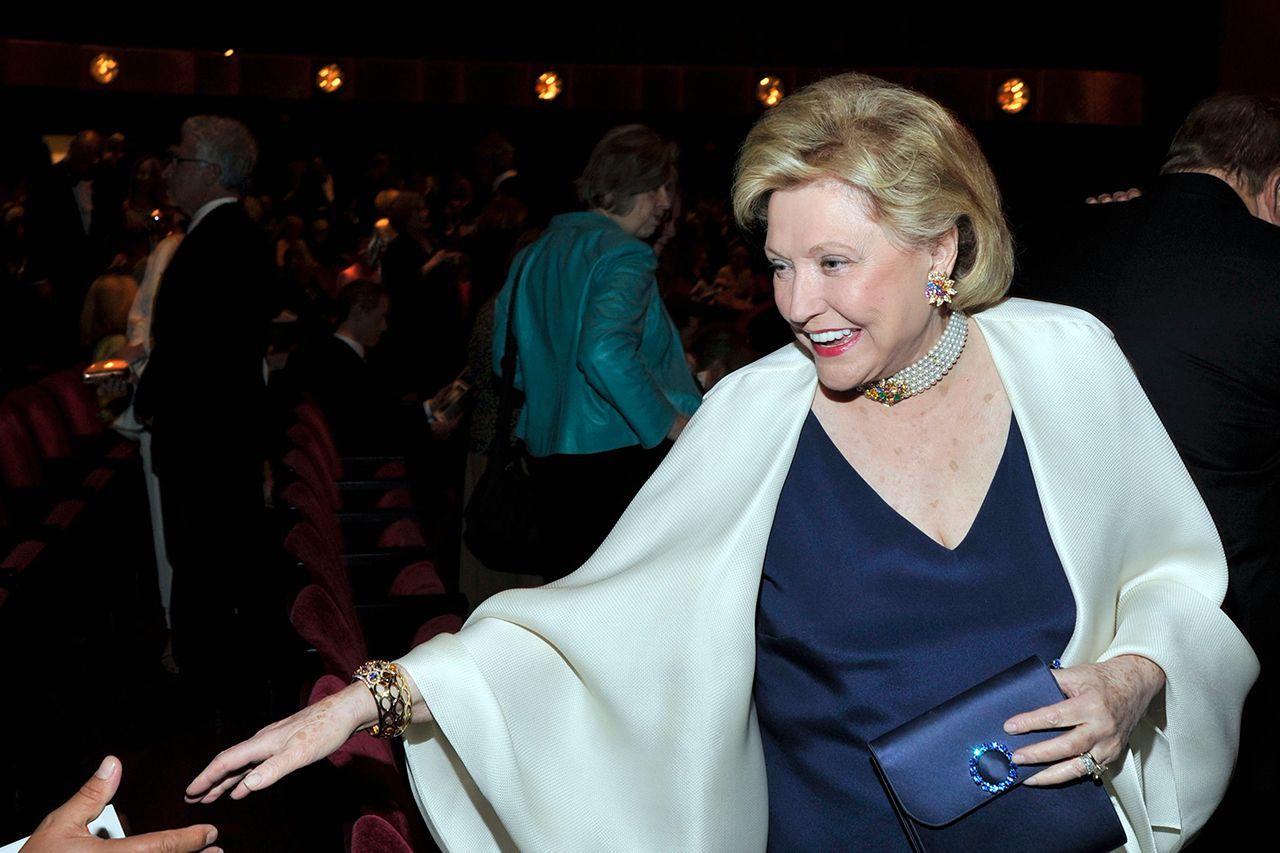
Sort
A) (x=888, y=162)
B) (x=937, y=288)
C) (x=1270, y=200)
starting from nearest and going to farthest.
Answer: (x=888, y=162) < (x=937, y=288) < (x=1270, y=200)

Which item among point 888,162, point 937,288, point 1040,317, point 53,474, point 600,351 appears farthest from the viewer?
point 53,474

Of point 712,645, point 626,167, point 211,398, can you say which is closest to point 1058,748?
point 712,645

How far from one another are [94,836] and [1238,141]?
107 inches

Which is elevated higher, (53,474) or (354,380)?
(354,380)

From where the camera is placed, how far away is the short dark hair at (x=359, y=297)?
5.44m

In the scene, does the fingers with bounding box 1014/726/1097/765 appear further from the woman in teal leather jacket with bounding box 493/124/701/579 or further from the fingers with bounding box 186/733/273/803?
the woman in teal leather jacket with bounding box 493/124/701/579

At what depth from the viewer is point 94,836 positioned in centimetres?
145

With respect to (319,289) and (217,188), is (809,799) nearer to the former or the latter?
(217,188)

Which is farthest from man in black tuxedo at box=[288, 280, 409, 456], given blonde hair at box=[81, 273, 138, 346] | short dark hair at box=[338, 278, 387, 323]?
blonde hair at box=[81, 273, 138, 346]

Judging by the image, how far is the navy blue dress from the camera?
184cm

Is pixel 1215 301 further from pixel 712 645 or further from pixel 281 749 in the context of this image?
pixel 281 749

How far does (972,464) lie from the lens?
1942 millimetres

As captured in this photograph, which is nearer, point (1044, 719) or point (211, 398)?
point (1044, 719)

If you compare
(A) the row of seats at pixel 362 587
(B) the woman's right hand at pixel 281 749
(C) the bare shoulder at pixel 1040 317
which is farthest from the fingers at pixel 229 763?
(C) the bare shoulder at pixel 1040 317
